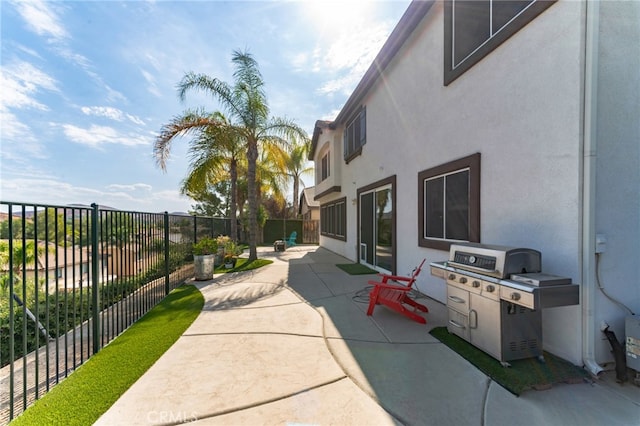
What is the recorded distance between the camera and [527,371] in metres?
2.85

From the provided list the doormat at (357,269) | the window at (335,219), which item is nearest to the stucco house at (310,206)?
the window at (335,219)

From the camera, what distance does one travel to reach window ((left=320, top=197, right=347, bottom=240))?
12539mm

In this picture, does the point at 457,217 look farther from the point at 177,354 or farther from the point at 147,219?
the point at 147,219

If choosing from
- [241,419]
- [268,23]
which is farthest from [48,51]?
[241,419]

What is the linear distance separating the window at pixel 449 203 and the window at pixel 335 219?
6.43 m

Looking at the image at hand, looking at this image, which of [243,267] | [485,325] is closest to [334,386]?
[485,325]

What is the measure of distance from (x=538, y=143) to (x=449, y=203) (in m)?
1.98

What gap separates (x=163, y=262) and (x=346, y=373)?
5277 millimetres

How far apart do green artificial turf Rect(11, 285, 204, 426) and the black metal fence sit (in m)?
0.14

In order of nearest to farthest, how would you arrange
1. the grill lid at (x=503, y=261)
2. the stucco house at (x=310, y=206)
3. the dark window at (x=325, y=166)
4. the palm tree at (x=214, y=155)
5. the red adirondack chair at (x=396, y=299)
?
1. the grill lid at (x=503, y=261)
2. the red adirondack chair at (x=396, y=299)
3. the palm tree at (x=214, y=155)
4. the dark window at (x=325, y=166)
5. the stucco house at (x=310, y=206)

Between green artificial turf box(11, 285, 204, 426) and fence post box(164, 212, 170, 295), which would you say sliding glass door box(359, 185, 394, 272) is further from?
fence post box(164, 212, 170, 295)

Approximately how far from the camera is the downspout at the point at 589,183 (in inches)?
112

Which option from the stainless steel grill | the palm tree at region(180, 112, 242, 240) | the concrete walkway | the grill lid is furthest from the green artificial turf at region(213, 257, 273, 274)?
the grill lid

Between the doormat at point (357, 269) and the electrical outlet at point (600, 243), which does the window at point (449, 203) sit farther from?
the doormat at point (357, 269)
